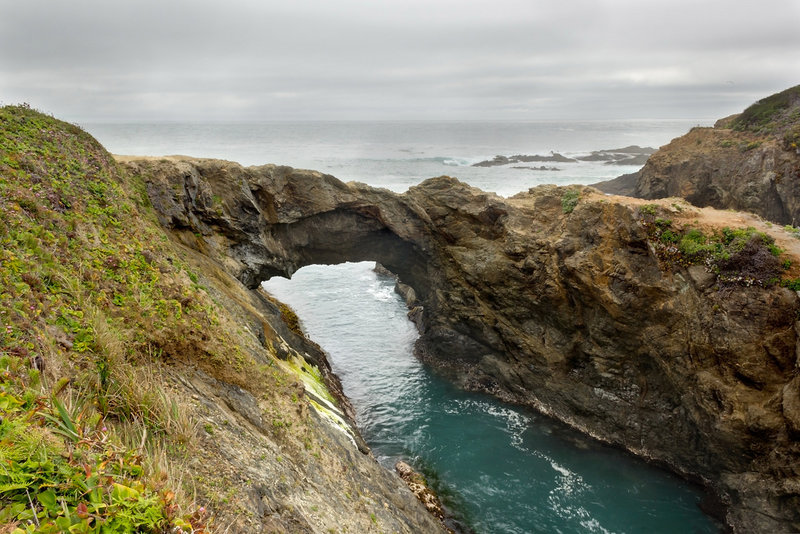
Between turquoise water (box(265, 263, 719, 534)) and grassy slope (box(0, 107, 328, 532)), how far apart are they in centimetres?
939

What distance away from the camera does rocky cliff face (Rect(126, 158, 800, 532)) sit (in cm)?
1441

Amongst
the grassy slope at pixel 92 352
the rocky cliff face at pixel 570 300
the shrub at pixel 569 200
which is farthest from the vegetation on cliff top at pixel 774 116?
the grassy slope at pixel 92 352

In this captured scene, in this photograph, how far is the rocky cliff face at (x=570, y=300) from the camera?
47.3ft

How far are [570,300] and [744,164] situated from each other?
20.8 meters

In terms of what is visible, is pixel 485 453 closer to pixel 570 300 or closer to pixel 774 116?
pixel 570 300

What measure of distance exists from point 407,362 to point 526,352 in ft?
25.4

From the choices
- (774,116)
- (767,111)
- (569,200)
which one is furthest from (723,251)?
(767,111)

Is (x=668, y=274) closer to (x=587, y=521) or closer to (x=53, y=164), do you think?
(x=587, y=521)

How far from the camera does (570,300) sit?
19516mm

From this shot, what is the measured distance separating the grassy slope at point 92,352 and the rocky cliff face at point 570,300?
6.61 metres

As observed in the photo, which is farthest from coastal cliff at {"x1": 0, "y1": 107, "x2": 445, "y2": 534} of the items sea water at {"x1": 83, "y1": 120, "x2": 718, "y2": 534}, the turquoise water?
sea water at {"x1": 83, "y1": 120, "x2": 718, "y2": 534}

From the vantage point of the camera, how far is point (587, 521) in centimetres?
1516

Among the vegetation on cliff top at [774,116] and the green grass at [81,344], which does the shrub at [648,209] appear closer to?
the green grass at [81,344]

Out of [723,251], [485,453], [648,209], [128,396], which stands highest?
[648,209]
